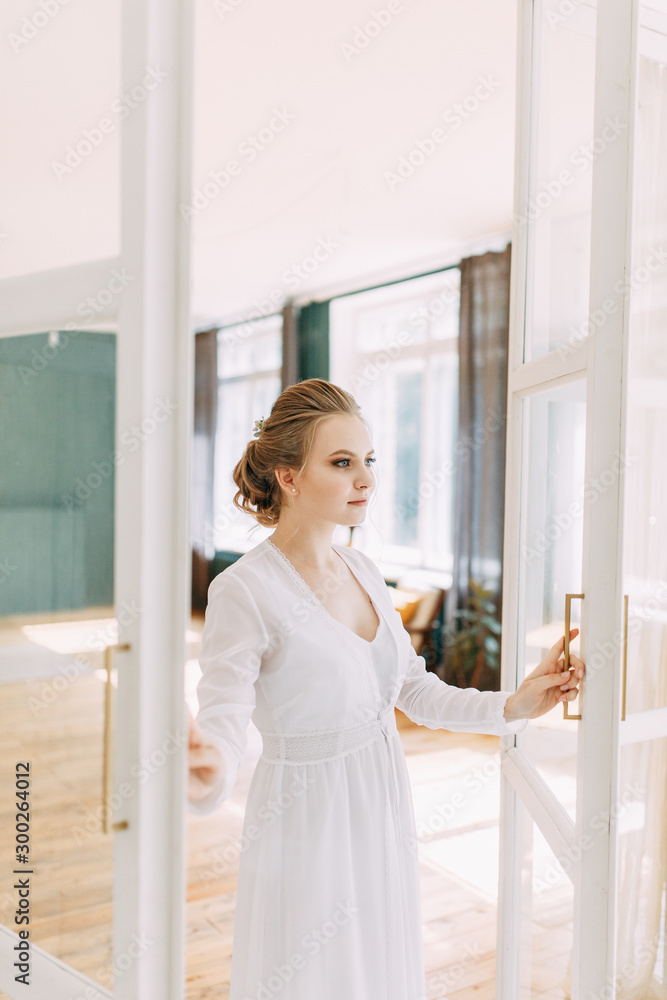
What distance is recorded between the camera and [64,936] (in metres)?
1.35

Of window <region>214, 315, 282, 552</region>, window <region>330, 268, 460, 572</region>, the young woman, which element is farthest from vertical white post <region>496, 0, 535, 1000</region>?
window <region>214, 315, 282, 552</region>

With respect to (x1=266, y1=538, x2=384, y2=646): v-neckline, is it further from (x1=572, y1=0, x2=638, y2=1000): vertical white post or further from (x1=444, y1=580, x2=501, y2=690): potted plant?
(x1=444, y1=580, x2=501, y2=690): potted plant

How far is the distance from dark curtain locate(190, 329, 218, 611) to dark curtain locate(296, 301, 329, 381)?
1394 millimetres

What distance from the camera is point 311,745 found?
53.7 inches

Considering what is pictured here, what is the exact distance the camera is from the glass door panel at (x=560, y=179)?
1420 millimetres

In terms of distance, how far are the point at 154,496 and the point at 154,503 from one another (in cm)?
1

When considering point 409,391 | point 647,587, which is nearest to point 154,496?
point 647,587

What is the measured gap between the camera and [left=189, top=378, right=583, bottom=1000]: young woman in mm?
1303

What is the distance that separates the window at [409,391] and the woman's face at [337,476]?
3.86 metres

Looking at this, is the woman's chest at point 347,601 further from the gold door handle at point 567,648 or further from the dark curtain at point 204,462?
the dark curtain at point 204,462

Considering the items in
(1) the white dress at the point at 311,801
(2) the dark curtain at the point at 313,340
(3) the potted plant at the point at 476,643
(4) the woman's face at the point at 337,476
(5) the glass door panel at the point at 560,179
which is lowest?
(3) the potted plant at the point at 476,643

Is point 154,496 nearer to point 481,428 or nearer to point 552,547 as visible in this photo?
point 552,547

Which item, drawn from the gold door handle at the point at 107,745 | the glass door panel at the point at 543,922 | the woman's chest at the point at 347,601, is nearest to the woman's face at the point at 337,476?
the woman's chest at the point at 347,601

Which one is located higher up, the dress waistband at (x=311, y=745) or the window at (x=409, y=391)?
the window at (x=409, y=391)
